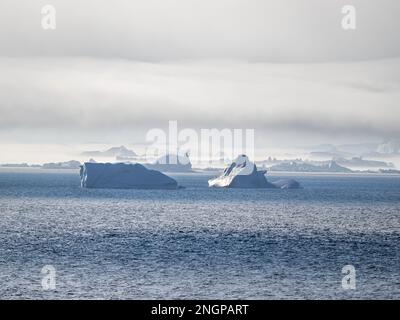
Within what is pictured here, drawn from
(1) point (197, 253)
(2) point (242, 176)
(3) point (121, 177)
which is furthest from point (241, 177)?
(1) point (197, 253)

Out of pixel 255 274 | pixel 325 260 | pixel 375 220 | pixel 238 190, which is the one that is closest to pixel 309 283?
pixel 255 274

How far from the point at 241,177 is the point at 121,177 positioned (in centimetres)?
2904

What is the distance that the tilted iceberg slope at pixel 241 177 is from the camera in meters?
166

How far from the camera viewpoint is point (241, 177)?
16975 centimetres

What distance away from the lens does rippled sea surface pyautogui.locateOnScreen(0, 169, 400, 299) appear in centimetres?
4216

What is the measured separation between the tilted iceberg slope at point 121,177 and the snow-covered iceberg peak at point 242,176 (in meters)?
14.4

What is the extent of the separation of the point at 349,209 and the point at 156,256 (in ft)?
208
